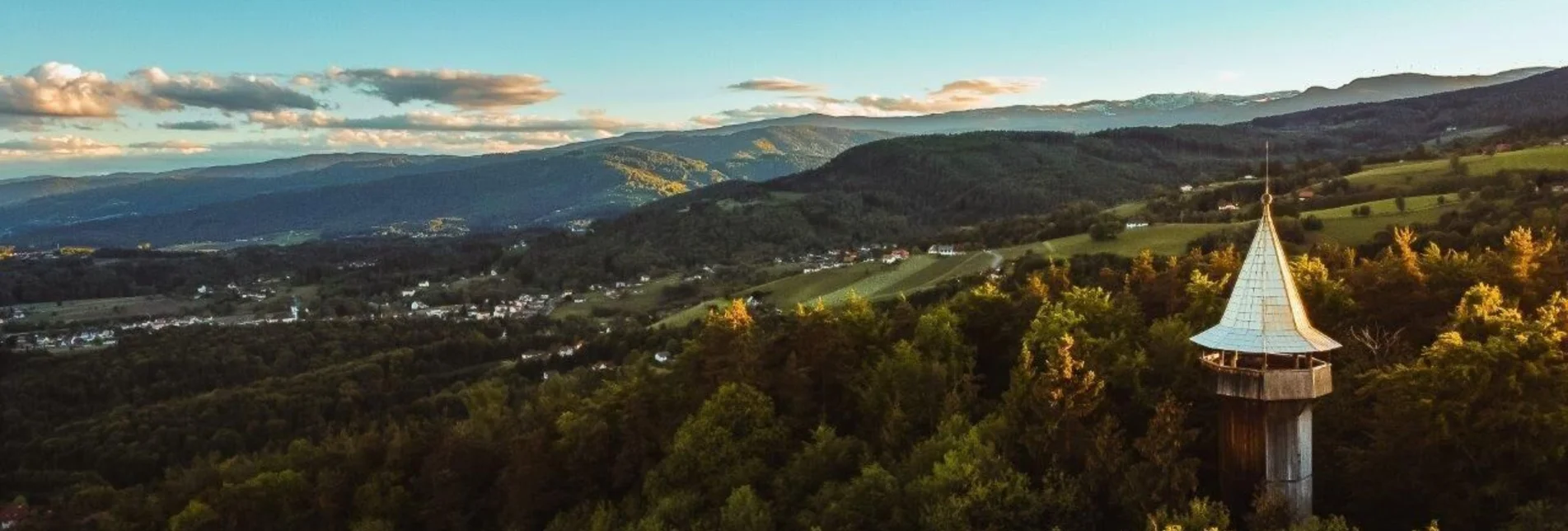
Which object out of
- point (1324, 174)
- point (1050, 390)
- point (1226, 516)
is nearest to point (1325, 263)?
point (1050, 390)

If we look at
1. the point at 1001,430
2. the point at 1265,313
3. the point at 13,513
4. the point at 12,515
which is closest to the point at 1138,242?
the point at 1001,430

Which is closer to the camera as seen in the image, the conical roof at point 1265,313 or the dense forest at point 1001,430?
the conical roof at point 1265,313

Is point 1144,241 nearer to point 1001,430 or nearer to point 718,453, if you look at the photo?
point 718,453

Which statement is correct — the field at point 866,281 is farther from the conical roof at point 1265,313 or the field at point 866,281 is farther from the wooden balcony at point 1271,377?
the wooden balcony at point 1271,377

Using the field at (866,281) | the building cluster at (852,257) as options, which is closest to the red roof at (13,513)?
the field at (866,281)

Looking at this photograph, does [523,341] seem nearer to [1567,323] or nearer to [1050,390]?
[1050,390]

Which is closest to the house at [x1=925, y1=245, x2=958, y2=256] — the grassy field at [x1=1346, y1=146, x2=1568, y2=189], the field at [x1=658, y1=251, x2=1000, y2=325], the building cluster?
the building cluster
